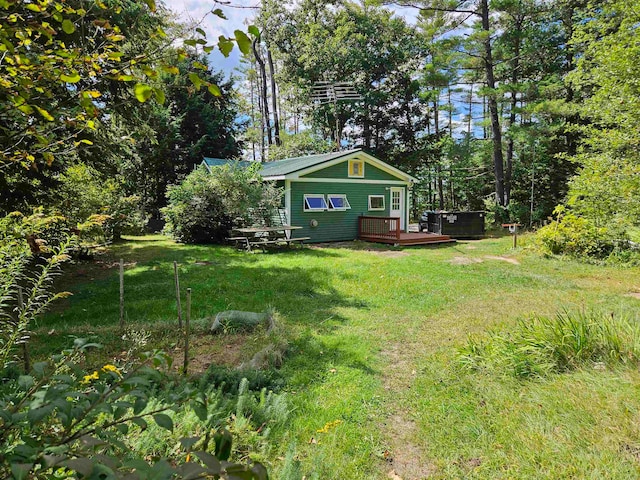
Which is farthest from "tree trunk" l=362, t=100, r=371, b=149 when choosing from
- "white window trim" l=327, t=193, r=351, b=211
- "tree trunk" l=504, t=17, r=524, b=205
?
"white window trim" l=327, t=193, r=351, b=211

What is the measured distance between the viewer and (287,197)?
13703 millimetres


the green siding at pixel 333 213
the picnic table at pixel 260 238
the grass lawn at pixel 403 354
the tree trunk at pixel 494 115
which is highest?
the tree trunk at pixel 494 115

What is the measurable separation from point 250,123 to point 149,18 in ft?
79.1

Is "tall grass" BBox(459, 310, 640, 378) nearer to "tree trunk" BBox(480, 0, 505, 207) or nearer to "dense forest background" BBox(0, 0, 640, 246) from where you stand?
"dense forest background" BBox(0, 0, 640, 246)

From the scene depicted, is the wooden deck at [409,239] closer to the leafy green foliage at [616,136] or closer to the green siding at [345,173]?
the green siding at [345,173]

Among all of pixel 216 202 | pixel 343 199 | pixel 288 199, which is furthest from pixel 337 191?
pixel 216 202

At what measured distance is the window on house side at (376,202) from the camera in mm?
15961

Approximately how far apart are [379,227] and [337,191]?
86.7 inches

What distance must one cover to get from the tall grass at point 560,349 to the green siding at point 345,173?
1107 centimetres

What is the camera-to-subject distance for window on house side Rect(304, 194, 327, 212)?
46.6ft

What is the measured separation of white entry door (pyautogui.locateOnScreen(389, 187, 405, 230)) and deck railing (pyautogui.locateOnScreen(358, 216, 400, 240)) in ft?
6.47

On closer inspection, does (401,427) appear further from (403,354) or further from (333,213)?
(333,213)

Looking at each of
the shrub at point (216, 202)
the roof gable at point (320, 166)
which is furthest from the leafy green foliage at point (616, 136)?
the shrub at point (216, 202)

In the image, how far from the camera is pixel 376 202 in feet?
53.0
